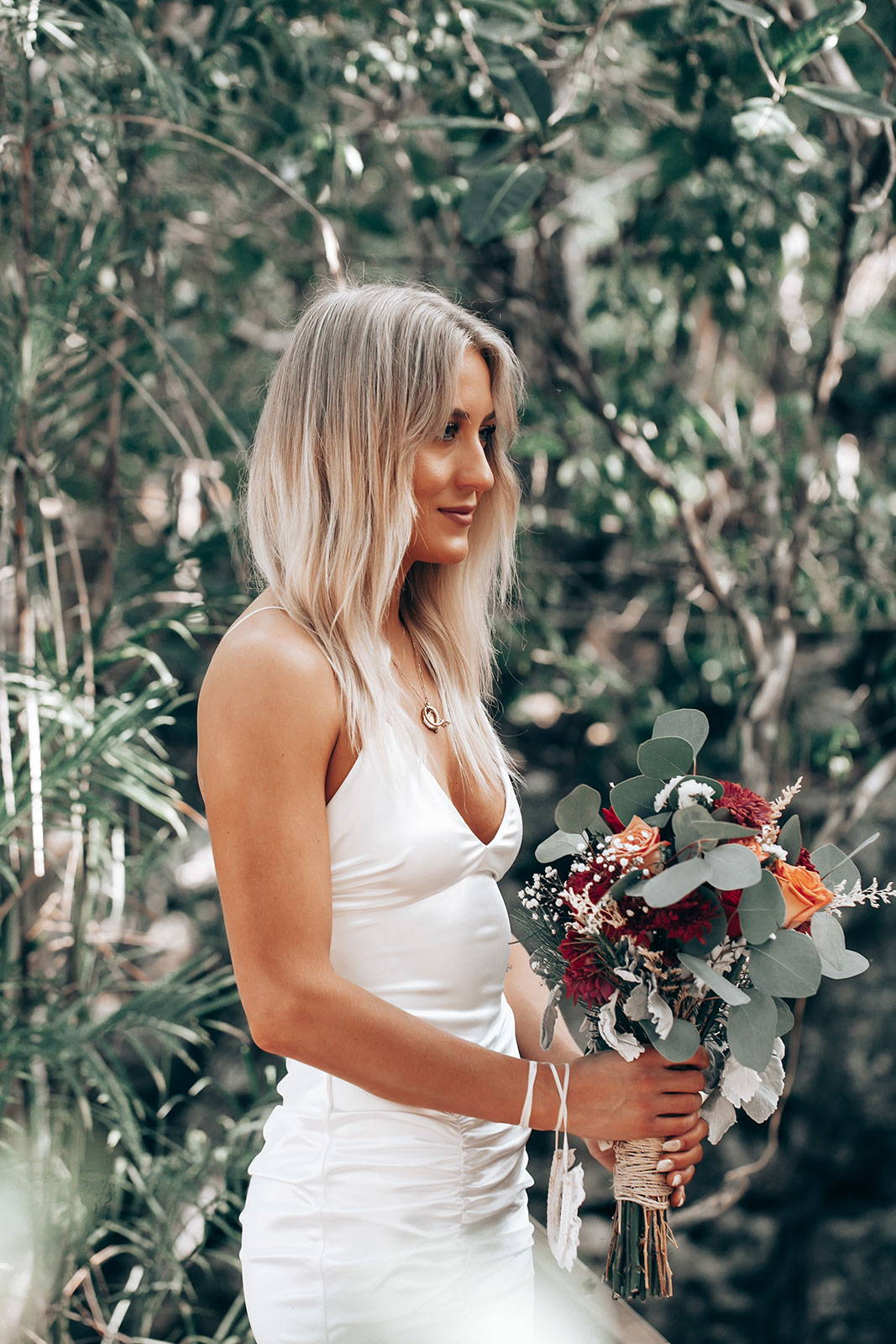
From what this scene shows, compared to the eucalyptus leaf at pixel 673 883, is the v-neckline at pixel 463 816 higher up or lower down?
lower down

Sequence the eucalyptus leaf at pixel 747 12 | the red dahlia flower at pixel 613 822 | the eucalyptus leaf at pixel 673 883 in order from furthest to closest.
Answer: the eucalyptus leaf at pixel 747 12, the red dahlia flower at pixel 613 822, the eucalyptus leaf at pixel 673 883

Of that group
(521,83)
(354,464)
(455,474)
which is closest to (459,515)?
(455,474)

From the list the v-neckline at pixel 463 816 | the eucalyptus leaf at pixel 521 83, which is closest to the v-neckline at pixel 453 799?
the v-neckline at pixel 463 816

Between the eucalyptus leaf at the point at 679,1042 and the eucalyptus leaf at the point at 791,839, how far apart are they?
0.23m

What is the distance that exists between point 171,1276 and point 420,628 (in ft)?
5.28

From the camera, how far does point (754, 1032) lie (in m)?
1.23

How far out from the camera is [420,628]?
1577 mm

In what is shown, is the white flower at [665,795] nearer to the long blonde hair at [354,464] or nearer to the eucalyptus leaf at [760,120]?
the long blonde hair at [354,464]

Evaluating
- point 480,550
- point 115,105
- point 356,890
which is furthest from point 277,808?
point 115,105

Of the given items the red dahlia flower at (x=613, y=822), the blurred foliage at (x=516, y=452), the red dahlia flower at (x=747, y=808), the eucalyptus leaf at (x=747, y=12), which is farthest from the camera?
the blurred foliage at (x=516, y=452)

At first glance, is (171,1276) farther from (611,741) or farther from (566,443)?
(566,443)

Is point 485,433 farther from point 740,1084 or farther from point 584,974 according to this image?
point 740,1084

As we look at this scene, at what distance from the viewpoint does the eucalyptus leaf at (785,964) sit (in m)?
1.20

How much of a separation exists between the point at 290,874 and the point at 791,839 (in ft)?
1.89
